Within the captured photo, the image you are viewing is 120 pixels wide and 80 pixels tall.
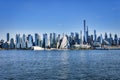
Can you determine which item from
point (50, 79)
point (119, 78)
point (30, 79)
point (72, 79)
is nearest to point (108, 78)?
point (119, 78)

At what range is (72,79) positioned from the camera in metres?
57.5

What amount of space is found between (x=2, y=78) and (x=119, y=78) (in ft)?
74.6

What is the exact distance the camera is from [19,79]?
58.0 m

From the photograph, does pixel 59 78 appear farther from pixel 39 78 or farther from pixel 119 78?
pixel 119 78

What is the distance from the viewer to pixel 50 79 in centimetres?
5769

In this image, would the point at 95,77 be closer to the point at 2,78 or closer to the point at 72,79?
the point at 72,79

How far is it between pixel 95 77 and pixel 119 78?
486 centimetres

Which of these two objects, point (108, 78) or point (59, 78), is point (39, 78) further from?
point (108, 78)

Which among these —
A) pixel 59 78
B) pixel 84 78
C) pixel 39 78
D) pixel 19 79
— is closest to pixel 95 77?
pixel 84 78

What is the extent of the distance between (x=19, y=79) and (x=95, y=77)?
1484 cm

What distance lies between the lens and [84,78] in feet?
192

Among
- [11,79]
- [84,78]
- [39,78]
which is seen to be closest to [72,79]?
[84,78]

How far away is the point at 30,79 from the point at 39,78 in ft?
7.43

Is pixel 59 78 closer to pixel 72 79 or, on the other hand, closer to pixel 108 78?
pixel 72 79
